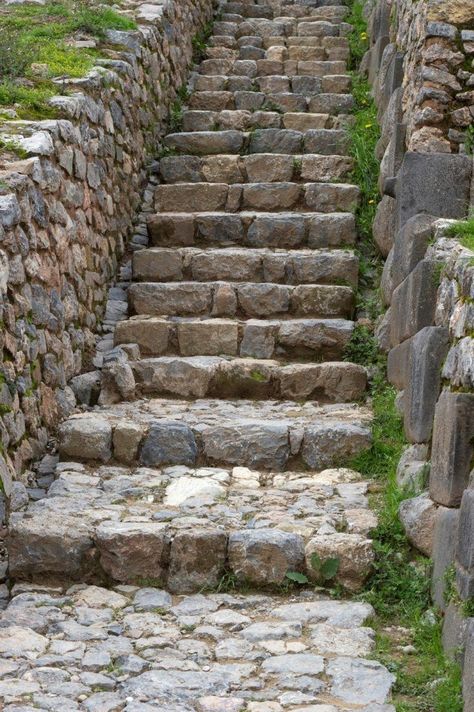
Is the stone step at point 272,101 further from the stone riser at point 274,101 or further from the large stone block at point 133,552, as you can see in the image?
the large stone block at point 133,552

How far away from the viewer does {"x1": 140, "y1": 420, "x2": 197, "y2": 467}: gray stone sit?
4.91 meters

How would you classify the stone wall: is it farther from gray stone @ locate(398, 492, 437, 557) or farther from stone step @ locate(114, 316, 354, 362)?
gray stone @ locate(398, 492, 437, 557)

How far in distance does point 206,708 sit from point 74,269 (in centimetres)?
300

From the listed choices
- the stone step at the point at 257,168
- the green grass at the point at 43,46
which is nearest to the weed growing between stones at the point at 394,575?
the stone step at the point at 257,168

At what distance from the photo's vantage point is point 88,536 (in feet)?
13.2

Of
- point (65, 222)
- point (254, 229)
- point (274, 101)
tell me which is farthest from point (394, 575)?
point (274, 101)

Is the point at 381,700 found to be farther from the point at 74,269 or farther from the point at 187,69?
the point at 187,69

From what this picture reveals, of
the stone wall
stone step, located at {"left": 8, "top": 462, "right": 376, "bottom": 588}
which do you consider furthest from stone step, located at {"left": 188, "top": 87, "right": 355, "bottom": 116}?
stone step, located at {"left": 8, "top": 462, "right": 376, "bottom": 588}

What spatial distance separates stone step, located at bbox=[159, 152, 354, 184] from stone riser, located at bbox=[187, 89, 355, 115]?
98cm

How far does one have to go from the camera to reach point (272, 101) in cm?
827

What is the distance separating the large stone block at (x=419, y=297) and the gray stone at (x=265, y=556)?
3.89 ft

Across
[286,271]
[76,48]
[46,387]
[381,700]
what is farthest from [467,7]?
[381,700]

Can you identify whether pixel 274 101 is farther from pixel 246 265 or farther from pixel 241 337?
Result: pixel 241 337

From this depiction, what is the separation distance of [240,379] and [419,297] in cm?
143
